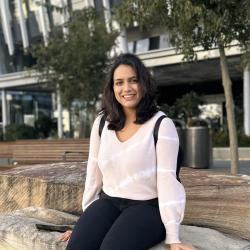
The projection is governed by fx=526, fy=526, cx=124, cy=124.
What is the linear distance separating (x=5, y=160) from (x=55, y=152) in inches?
75.2

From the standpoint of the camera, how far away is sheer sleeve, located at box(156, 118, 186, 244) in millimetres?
2932

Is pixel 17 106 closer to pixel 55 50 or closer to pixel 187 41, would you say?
pixel 55 50

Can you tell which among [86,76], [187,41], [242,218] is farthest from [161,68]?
[242,218]

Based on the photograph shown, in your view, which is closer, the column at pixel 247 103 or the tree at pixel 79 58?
the tree at pixel 79 58

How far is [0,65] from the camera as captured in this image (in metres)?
35.8

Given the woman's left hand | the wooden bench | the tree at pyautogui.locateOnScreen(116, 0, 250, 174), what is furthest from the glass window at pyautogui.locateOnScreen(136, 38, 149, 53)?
the woman's left hand

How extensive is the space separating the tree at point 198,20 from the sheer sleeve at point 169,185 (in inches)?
194

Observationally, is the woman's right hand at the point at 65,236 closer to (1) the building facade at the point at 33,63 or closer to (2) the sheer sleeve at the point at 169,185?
(2) the sheer sleeve at the point at 169,185

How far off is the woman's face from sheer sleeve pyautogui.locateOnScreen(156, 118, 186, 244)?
27 cm

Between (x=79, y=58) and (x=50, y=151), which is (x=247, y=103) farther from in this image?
(x=50, y=151)

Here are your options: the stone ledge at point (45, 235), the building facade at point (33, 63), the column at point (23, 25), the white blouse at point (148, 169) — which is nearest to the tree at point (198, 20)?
the stone ledge at point (45, 235)

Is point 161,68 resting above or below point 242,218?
above

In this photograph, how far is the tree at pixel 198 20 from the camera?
25.6ft

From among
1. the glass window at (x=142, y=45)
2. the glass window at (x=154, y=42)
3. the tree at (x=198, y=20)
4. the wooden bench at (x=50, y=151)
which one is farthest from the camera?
the glass window at (x=142, y=45)
